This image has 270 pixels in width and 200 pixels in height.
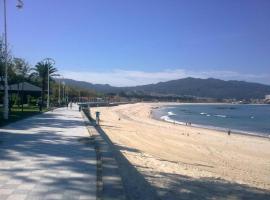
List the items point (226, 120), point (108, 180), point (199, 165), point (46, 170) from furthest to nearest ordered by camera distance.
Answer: point (226, 120), point (199, 165), point (46, 170), point (108, 180)

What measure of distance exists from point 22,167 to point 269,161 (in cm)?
1612

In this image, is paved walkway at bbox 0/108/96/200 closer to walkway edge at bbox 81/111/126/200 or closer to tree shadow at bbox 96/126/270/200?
walkway edge at bbox 81/111/126/200

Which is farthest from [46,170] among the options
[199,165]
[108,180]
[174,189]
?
[199,165]

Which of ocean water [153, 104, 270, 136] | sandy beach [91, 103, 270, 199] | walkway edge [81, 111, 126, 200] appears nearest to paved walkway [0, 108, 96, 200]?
walkway edge [81, 111, 126, 200]

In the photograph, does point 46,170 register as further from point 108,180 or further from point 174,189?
point 174,189

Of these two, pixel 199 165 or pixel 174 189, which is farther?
pixel 199 165

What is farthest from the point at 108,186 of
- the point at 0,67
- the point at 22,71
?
the point at 22,71

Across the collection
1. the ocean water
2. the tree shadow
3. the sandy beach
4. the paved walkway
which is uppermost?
the paved walkway

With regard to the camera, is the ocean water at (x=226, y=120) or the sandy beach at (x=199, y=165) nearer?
the sandy beach at (x=199, y=165)

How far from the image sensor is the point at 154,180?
9.32 meters

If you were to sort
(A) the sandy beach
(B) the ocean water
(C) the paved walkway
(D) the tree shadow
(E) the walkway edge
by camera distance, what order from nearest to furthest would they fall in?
(E) the walkway edge < (C) the paved walkway < (D) the tree shadow < (A) the sandy beach < (B) the ocean water

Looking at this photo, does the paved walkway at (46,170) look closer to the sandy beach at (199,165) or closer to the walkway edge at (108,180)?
the walkway edge at (108,180)

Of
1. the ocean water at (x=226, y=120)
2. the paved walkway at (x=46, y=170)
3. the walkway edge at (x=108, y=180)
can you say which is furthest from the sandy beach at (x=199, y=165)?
the ocean water at (x=226, y=120)

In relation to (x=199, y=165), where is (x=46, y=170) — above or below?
above
